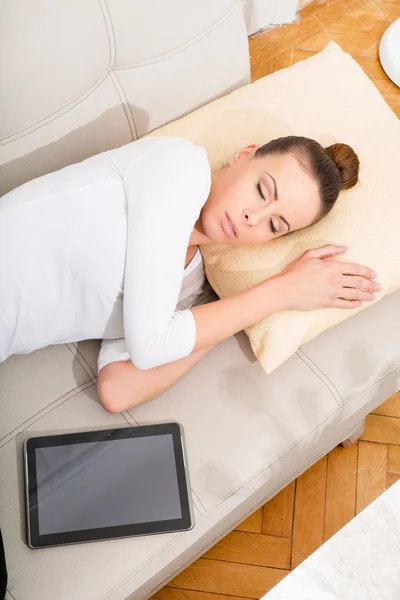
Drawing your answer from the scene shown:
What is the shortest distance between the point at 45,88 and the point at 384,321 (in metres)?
0.84

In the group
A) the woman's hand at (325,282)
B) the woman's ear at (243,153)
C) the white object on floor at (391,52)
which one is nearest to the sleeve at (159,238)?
the woman's ear at (243,153)

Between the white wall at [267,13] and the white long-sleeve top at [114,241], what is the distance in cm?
111

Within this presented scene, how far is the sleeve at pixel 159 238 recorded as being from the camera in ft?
3.70

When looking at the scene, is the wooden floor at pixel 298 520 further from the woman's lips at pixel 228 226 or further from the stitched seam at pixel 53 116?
the stitched seam at pixel 53 116

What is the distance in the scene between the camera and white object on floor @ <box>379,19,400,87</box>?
2170 millimetres

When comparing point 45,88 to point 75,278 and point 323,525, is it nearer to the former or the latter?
point 75,278

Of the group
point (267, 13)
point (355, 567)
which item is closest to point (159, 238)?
point (355, 567)

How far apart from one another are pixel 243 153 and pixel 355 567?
31.1 inches

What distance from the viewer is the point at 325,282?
1258mm

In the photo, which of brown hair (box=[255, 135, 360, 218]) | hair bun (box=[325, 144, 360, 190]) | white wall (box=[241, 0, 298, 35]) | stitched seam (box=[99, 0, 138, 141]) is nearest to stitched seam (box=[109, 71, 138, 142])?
stitched seam (box=[99, 0, 138, 141])

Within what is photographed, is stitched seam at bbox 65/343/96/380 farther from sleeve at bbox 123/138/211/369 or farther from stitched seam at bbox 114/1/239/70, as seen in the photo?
stitched seam at bbox 114/1/239/70

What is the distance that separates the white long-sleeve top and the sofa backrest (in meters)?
0.12

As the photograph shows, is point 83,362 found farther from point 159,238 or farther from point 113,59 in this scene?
point 113,59

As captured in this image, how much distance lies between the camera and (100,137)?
4.48 feet
